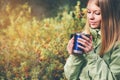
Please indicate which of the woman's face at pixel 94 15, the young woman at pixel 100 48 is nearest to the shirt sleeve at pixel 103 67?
the young woman at pixel 100 48

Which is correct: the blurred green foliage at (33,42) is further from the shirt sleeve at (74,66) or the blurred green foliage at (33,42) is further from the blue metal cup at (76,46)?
the blue metal cup at (76,46)

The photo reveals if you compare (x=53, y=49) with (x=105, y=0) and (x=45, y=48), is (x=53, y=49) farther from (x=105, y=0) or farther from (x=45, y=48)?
(x=105, y=0)

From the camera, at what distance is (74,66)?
3.27 metres

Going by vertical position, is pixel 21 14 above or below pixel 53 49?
above

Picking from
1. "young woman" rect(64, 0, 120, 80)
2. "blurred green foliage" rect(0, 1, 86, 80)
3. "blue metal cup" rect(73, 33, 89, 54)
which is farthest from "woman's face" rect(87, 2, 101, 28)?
"blurred green foliage" rect(0, 1, 86, 80)

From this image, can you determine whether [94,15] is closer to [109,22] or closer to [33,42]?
[109,22]

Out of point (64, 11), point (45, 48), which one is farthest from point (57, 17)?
point (45, 48)

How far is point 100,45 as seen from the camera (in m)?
3.29

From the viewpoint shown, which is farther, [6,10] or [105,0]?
[6,10]

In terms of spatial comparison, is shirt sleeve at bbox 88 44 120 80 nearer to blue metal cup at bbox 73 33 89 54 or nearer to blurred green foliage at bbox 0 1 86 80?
blue metal cup at bbox 73 33 89 54

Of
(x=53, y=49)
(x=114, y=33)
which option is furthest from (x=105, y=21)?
(x=53, y=49)

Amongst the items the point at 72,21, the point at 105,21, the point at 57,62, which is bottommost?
the point at 57,62

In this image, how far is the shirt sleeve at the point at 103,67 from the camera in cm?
316

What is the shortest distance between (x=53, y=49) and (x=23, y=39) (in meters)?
0.35
